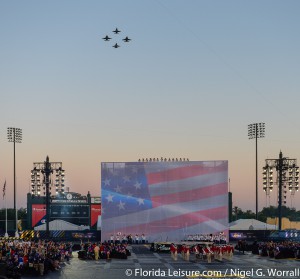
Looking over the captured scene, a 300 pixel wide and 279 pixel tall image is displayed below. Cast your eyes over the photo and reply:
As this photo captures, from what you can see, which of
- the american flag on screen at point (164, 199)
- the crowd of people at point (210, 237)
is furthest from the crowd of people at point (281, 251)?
the american flag on screen at point (164, 199)

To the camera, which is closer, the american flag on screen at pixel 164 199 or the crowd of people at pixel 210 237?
the crowd of people at pixel 210 237

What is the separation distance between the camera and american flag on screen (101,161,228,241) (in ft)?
260

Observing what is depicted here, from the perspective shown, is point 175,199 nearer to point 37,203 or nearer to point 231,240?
point 231,240

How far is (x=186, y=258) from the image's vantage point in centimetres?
5541

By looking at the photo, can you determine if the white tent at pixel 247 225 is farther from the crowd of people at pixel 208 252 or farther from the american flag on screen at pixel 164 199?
the crowd of people at pixel 208 252

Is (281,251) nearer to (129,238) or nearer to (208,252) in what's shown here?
(208,252)

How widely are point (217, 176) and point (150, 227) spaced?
938 cm

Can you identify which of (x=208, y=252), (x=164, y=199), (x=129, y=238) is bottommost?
(x=129, y=238)

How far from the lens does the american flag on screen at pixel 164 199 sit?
79.2 m

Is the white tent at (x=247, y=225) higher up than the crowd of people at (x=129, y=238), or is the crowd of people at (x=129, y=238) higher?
the white tent at (x=247, y=225)

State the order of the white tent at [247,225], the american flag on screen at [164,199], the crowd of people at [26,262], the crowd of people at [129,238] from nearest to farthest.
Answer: the crowd of people at [26,262]
the crowd of people at [129,238]
the american flag on screen at [164,199]
the white tent at [247,225]

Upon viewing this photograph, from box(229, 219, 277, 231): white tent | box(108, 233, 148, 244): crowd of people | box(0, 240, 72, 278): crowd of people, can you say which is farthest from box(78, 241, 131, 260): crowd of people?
box(229, 219, 277, 231): white tent

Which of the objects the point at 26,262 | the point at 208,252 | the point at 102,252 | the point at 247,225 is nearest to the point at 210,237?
the point at 247,225

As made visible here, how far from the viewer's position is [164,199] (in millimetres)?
80062
